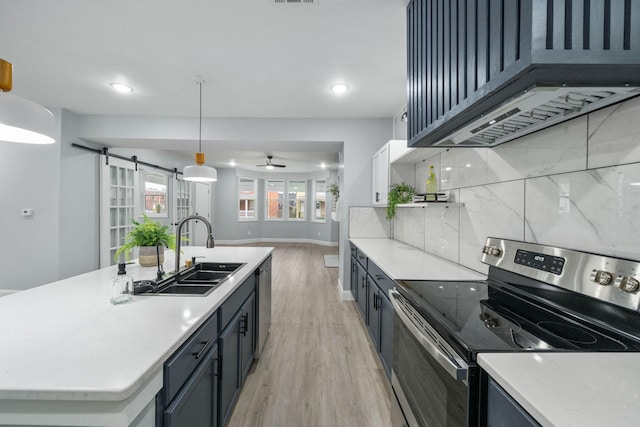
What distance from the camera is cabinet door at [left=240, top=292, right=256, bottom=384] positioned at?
71.5 inches

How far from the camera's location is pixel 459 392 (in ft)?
2.86

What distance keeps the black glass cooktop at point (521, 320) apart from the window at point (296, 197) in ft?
27.9

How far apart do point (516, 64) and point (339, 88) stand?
7.99 ft

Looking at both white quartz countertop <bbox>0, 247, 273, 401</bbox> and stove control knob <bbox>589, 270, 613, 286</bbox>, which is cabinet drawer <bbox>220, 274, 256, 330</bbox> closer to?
white quartz countertop <bbox>0, 247, 273, 401</bbox>

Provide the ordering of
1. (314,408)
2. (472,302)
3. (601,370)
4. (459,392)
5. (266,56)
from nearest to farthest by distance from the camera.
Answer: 1. (601,370)
2. (459,392)
3. (472,302)
4. (314,408)
5. (266,56)

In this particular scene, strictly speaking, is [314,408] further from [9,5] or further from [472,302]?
[9,5]

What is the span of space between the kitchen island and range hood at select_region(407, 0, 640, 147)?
139 cm

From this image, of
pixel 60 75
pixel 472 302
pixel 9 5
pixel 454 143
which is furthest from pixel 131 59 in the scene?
pixel 472 302

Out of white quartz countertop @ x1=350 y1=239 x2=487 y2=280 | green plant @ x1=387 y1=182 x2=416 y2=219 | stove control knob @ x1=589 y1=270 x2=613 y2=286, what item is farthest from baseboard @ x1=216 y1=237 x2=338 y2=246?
stove control knob @ x1=589 y1=270 x2=613 y2=286

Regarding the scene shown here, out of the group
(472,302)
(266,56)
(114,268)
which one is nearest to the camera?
(472,302)

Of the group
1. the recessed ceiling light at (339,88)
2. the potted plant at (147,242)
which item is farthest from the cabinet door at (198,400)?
the recessed ceiling light at (339,88)

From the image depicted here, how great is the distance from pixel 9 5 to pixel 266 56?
1717 mm

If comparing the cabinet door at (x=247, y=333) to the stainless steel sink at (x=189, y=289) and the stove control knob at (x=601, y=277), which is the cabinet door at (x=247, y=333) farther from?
the stove control knob at (x=601, y=277)

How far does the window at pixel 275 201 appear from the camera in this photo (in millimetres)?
9891
